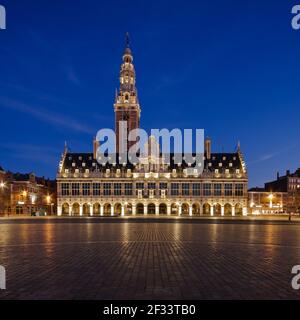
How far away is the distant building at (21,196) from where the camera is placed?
293 ft

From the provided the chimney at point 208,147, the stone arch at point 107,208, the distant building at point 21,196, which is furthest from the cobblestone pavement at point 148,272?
the chimney at point 208,147

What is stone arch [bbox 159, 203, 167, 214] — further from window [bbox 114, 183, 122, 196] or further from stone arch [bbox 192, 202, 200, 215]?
window [bbox 114, 183, 122, 196]

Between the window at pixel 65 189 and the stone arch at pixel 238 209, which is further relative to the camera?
the window at pixel 65 189

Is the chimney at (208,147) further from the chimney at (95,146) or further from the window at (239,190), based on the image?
the chimney at (95,146)

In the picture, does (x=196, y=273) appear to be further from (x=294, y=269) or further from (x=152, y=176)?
(x=152, y=176)

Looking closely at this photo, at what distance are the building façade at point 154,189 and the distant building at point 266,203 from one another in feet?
83.5

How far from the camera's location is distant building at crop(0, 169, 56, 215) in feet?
293

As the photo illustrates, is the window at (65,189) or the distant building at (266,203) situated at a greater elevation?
the window at (65,189)

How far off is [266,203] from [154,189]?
4776cm

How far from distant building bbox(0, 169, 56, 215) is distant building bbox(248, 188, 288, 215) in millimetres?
66589

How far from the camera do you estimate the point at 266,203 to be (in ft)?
412

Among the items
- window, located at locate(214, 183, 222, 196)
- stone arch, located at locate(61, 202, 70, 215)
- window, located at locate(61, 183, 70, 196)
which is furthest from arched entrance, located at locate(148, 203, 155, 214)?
window, located at locate(61, 183, 70, 196)
